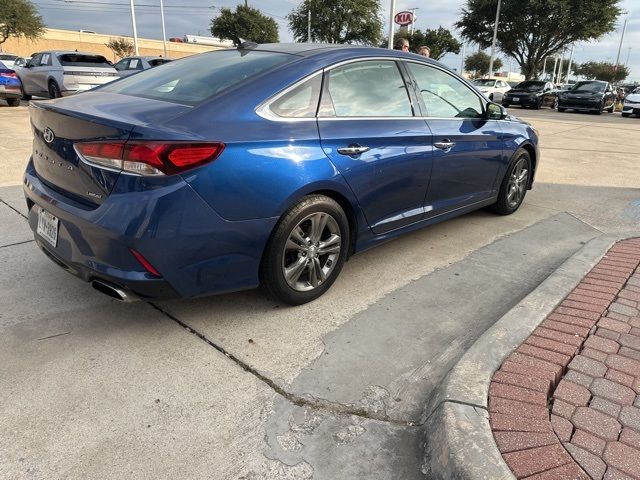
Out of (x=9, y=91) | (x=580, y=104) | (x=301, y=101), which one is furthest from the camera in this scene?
(x=580, y=104)

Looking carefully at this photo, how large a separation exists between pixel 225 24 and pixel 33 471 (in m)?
54.2

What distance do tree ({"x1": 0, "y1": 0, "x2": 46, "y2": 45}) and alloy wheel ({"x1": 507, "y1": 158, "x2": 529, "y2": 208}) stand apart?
39.5 metres

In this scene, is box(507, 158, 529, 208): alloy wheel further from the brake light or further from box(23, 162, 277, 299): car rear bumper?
the brake light

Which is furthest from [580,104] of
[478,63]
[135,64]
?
[478,63]

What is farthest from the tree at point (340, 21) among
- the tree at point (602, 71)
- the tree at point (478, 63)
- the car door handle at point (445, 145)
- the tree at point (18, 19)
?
the tree at point (602, 71)

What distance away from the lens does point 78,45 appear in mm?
57562

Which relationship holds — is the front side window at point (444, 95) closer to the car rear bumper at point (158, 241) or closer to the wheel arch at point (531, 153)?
the wheel arch at point (531, 153)

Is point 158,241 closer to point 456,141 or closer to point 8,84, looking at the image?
point 456,141

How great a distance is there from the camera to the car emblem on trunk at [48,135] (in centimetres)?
281

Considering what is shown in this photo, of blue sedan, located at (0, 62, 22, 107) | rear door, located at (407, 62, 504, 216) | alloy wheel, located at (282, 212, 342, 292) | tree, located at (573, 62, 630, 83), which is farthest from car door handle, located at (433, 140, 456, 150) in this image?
tree, located at (573, 62, 630, 83)

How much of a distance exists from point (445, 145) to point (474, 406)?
2317 millimetres

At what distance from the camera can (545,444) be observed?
6.43ft

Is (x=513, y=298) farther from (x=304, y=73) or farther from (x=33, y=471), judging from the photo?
(x=33, y=471)

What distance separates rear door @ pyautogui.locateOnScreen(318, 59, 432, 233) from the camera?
315 centimetres
